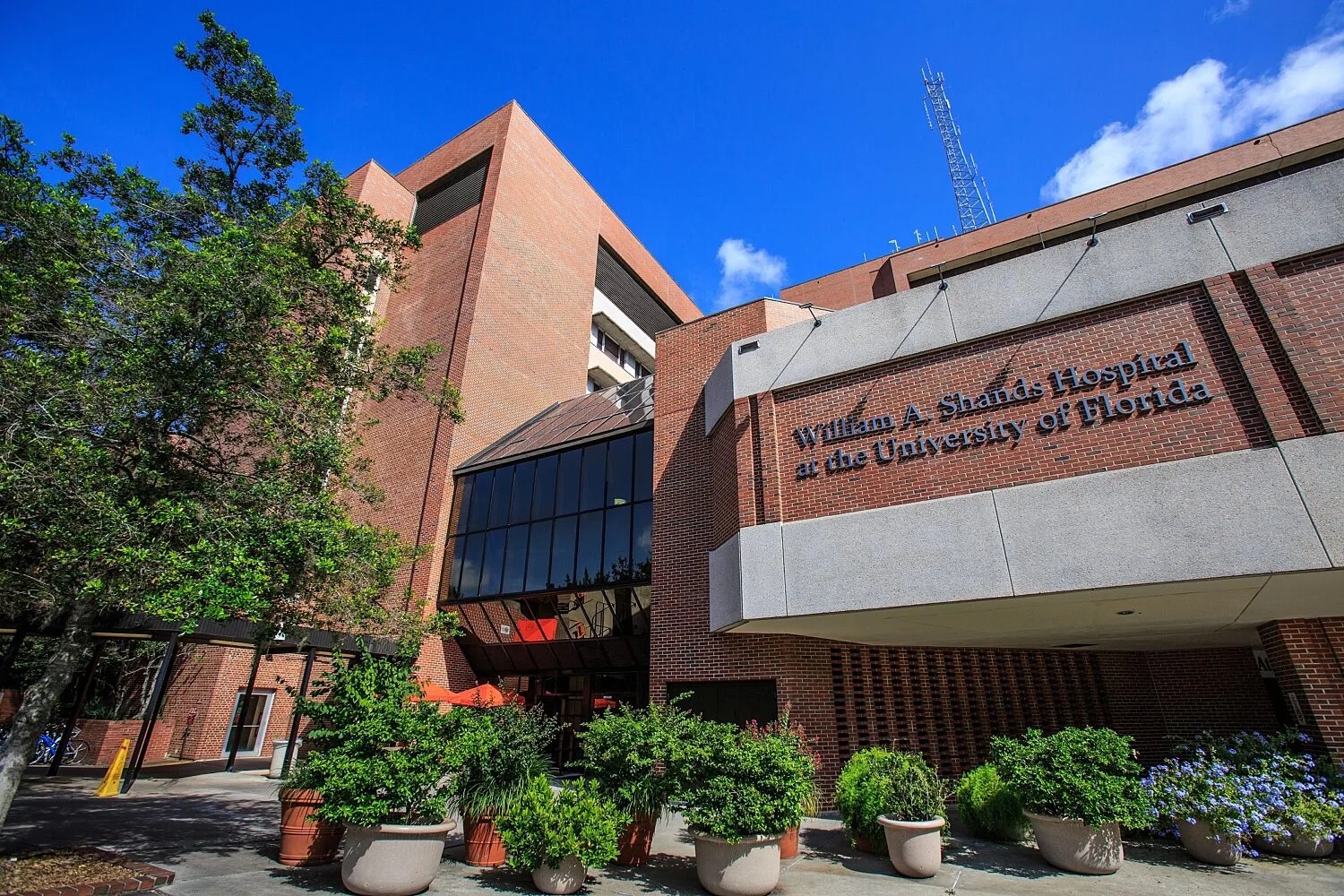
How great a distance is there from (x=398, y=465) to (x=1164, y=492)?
21.8 m

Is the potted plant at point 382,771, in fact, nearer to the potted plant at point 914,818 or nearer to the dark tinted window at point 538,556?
the potted plant at point 914,818

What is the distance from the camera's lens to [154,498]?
27.8 feet

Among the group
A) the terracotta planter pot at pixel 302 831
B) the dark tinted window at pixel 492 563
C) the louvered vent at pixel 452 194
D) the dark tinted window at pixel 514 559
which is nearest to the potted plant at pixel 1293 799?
the terracotta planter pot at pixel 302 831

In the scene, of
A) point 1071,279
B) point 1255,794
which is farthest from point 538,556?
point 1255,794

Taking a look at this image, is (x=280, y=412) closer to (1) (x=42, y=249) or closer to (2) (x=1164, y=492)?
(1) (x=42, y=249)

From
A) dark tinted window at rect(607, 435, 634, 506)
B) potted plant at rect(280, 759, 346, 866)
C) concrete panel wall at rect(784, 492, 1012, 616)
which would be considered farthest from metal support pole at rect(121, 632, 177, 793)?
concrete panel wall at rect(784, 492, 1012, 616)

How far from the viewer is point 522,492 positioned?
63.4ft

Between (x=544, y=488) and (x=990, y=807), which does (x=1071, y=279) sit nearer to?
(x=990, y=807)

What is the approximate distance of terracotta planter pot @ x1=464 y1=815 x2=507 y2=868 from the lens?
26.3 feet

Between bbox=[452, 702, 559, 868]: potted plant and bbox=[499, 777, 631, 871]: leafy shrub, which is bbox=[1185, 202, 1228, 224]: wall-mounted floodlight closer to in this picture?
bbox=[499, 777, 631, 871]: leafy shrub

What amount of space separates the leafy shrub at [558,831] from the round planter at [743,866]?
1082mm

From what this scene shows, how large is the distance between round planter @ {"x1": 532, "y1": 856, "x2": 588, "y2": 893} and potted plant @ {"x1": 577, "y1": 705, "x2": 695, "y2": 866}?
0.98 metres

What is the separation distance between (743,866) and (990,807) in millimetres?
4935

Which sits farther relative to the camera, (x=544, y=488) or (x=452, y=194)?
(x=452, y=194)
